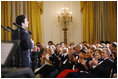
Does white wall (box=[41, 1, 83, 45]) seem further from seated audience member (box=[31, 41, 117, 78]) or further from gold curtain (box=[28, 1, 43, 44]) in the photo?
seated audience member (box=[31, 41, 117, 78])

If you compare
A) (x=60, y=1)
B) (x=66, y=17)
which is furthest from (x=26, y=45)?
(x=60, y=1)

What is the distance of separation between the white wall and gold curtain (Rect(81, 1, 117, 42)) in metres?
0.50

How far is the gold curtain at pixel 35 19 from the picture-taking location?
10.8 metres

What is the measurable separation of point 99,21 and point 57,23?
2.73 m

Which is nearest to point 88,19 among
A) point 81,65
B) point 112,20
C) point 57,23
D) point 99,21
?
point 99,21

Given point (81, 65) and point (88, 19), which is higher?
A: point (88, 19)

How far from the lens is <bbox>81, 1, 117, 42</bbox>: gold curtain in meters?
11.3

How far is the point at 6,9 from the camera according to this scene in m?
10.1

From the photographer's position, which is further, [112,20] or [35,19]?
[112,20]

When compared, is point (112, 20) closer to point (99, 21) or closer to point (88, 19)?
point (99, 21)

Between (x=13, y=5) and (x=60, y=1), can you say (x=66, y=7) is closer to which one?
(x=60, y=1)

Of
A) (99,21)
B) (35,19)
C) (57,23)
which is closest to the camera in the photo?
(35,19)

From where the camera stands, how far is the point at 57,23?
39.0 ft

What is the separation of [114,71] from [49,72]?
138 centimetres
